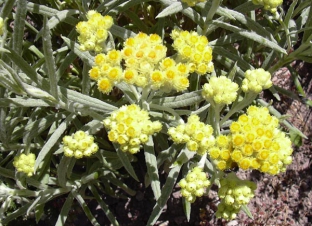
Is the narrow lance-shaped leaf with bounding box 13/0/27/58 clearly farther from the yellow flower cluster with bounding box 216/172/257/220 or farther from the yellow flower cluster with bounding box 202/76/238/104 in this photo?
the yellow flower cluster with bounding box 216/172/257/220

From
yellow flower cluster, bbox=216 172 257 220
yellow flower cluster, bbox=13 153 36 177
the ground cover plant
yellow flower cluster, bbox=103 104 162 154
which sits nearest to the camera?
yellow flower cluster, bbox=103 104 162 154

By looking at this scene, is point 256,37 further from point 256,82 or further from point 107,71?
point 107,71

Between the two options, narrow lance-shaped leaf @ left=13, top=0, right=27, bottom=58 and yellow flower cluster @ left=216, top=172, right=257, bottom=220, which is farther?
narrow lance-shaped leaf @ left=13, top=0, right=27, bottom=58

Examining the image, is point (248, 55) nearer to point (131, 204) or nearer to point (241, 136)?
point (241, 136)

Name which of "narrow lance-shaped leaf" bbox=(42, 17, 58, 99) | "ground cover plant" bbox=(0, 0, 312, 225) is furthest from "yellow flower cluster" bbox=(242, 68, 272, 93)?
"narrow lance-shaped leaf" bbox=(42, 17, 58, 99)

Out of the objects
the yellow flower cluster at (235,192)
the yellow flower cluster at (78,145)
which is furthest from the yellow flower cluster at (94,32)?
the yellow flower cluster at (235,192)

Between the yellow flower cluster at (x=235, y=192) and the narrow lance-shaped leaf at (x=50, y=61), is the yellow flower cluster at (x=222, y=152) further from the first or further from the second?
the narrow lance-shaped leaf at (x=50, y=61)

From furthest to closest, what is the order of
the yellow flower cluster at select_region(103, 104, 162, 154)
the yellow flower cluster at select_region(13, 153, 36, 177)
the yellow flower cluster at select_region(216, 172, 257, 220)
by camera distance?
the yellow flower cluster at select_region(13, 153, 36, 177), the yellow flower cluster at select_region(216, 172, 257, 220), the yellow flower cluster at select_region(103, 104, 162, 154)
